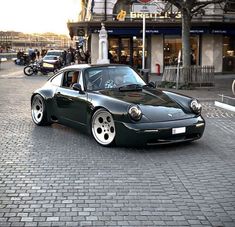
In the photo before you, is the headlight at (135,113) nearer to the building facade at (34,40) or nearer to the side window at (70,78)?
the side window at (70,78)

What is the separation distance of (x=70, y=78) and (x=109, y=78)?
97 cm

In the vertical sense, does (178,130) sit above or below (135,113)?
below

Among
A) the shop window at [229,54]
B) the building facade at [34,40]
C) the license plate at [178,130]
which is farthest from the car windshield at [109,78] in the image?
the building facade at [34,40]

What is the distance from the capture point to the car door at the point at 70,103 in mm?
8102

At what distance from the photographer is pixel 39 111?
379 inches

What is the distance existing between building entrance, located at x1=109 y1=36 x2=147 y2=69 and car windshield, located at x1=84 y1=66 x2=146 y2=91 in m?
20.4

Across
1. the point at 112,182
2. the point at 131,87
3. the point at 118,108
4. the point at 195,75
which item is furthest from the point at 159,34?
the point at 112,182

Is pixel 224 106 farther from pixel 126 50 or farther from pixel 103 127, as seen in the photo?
pixel 126 50

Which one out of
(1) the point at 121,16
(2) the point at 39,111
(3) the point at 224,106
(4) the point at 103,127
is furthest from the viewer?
(1) the point at 121,16

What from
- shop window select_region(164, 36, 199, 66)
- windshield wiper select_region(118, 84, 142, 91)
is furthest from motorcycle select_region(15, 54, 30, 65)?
windshield wiper select_region(118, 84, 142, 91)

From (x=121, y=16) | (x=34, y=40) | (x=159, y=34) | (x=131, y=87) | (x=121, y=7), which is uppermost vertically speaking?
(x=34, y=40)

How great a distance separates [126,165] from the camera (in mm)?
6324

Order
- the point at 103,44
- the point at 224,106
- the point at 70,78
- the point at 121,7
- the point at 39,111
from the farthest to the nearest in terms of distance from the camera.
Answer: the point at 121,7 → the point at 103,44 → the point at 224,106 → the point at 39,111 → the point at 70,78

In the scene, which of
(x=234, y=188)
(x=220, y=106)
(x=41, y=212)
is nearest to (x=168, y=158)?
(x=234, y=188)
